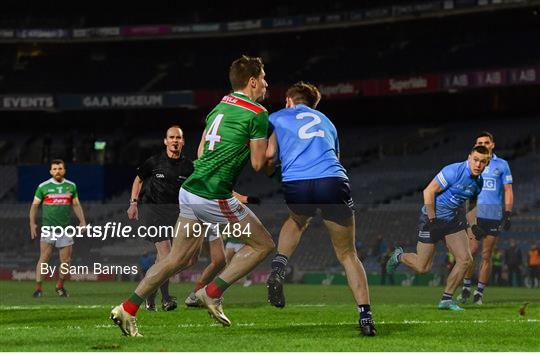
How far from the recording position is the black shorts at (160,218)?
14375mm

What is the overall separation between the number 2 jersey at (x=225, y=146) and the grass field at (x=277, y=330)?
132 centimetres

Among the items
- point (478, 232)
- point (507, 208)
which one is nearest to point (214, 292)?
point (507, 208)

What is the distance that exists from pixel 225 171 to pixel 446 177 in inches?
207

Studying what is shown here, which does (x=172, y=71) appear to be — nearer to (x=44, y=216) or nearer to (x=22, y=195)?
(x=22, y=195)

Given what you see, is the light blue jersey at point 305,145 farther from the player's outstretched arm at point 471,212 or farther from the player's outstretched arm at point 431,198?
the player's outstretched arm at point 471,212

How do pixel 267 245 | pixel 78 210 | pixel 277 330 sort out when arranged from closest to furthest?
pixel 267 245, pixel 277 330, pixel 78 210

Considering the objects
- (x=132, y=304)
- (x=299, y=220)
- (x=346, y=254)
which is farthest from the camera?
(x=299, y=220)

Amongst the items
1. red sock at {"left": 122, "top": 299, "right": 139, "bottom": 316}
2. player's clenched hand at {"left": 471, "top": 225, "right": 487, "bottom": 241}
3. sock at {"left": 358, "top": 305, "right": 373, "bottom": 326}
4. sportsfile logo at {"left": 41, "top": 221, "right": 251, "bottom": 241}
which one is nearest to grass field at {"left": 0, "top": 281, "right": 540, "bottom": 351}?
sock at {"left": 358, "top": 305, "right": 373, "bottom": 326}

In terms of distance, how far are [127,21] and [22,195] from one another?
969 cm

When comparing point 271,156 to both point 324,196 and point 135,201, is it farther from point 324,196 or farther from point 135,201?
point 135,201

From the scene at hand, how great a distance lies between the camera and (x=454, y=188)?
47.6 feet

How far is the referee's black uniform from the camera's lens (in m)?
14.3

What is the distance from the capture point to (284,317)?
12.7 metres

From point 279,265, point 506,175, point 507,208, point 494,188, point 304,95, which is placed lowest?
point 279,265
